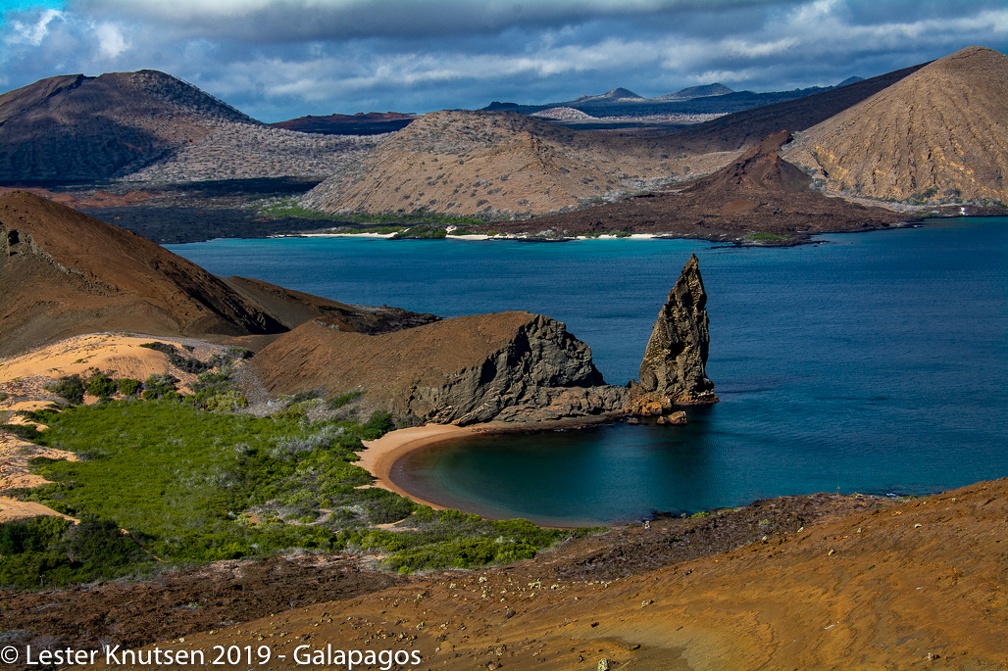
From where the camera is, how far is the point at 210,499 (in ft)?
99.9

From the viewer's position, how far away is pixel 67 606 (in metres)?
22.0

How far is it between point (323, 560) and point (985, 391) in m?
32.0

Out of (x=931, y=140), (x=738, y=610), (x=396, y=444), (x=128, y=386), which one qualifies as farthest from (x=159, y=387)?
(x=931, y=140)

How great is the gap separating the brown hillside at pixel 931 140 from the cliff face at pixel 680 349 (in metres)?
111

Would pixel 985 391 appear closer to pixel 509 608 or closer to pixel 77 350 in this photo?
pixel 509 608

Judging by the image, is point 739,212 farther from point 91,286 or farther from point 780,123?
point 91,286

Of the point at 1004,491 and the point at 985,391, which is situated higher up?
the point at 1004,491

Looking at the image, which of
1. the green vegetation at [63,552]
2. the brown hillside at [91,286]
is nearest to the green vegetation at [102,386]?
the brown hillside at [91,286]

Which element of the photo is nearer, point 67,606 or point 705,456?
point 67,606

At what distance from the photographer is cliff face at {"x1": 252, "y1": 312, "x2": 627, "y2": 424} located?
41500mm

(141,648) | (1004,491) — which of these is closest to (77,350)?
(141,648)

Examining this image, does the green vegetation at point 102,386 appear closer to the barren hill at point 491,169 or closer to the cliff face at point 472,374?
the cliff face at point 472,374

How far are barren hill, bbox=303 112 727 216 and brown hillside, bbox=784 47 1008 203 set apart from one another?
99.4ft

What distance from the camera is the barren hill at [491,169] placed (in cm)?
15538
